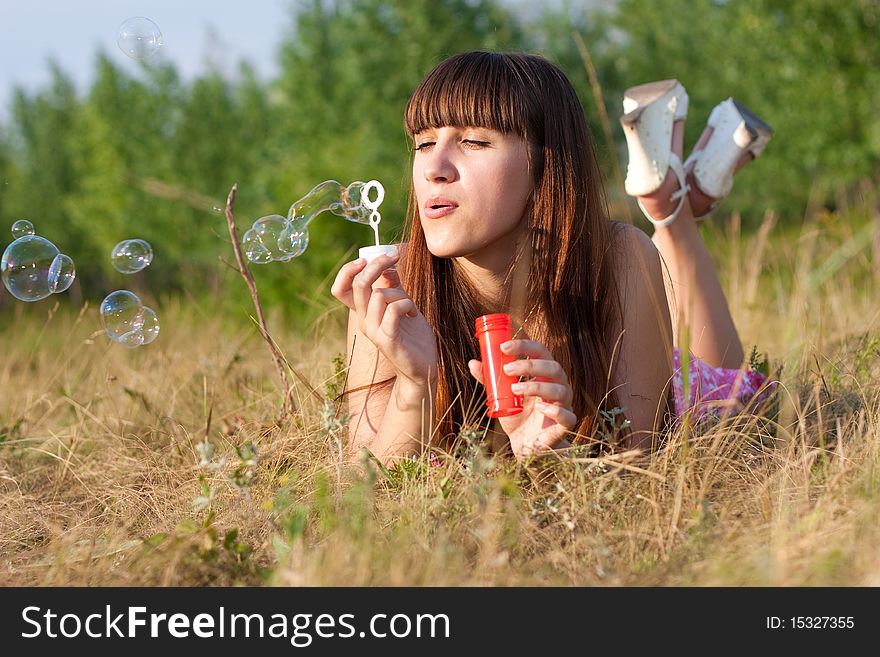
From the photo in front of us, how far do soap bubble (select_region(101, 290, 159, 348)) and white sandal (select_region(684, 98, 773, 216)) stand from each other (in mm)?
1940

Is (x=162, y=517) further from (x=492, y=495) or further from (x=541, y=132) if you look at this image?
(x=541, y=132)

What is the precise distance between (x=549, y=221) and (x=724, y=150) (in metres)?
1.34

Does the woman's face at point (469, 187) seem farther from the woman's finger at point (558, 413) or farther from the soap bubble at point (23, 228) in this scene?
the soap bubble at point (23, 228)

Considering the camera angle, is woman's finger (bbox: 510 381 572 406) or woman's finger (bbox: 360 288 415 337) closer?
woman's finger (bbox: 510 381 572 406)

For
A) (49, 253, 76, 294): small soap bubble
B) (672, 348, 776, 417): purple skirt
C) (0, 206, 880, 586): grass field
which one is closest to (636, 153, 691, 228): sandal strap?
(672, 348, 776, 417): purple skirt

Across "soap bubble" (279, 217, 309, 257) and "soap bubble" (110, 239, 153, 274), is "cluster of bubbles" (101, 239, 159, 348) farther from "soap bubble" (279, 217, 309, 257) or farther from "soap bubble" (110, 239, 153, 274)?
"soap bubble" (279, 217, 309, 257)

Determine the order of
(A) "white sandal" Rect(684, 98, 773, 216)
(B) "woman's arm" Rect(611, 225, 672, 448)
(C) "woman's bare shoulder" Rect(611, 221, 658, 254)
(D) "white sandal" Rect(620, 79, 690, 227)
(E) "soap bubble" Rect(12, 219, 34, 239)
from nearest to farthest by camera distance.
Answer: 1. (B) "woman's arm" Rect(611, 225, 672, 448)
2. (C) "woman's bare shoulder" Rect(611, 221, 658, 254)
3. (E) "soap bubble" Rect(12, 219, 34, 239)
4. (D) "white sandal" Rect(620, 79, 690, 227)
5. (A) "white sandal" Rect(684, 98, 773, 216)

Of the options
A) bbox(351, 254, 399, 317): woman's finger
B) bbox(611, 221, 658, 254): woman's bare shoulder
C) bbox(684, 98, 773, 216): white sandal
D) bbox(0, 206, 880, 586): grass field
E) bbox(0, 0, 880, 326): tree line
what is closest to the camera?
bbox(0, 206, 880, 586): grass field

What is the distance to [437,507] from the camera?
191cm

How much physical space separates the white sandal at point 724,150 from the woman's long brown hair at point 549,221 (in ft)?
3.26

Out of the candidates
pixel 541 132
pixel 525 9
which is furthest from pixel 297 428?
pixel 525 9

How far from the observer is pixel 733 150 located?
337cm

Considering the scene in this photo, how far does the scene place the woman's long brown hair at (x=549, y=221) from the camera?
228 cm

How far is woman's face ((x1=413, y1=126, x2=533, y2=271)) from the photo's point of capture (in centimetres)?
220
